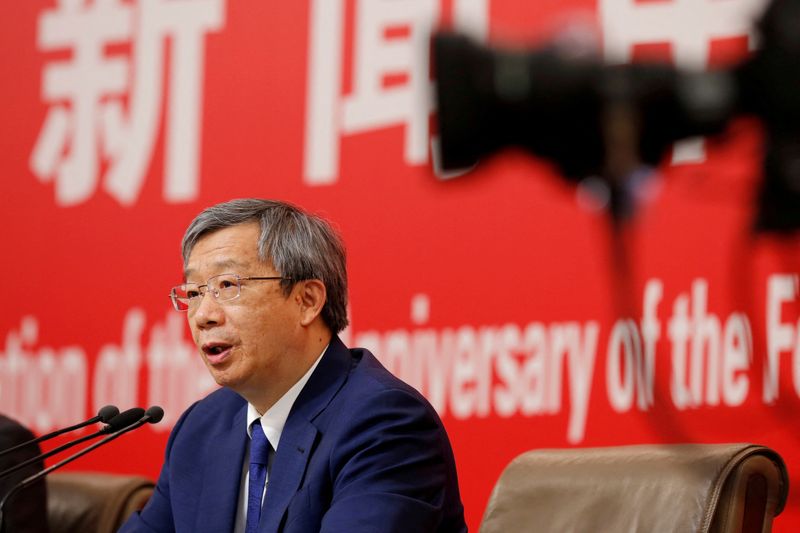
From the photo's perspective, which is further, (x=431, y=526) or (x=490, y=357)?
(x=490, y=357)

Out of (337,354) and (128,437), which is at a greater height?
(337,354)

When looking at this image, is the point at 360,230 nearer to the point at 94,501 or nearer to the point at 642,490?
the point at 94,501

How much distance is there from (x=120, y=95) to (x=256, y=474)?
5.35 ft

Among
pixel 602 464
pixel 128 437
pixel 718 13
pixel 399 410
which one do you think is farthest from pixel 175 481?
pixel 718 13

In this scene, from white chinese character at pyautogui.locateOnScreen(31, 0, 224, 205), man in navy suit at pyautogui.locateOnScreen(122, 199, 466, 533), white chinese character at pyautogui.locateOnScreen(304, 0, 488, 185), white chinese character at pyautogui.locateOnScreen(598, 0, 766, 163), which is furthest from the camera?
white chinese character at pyautogui.locateOnScreen(31, 0, 224, 205)

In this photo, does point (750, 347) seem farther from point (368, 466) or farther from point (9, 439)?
point (9, 439)

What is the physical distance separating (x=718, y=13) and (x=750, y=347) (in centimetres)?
174

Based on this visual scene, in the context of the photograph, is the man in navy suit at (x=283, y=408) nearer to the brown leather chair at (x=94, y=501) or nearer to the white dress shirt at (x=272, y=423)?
the white dress shirt at (x=272, y=423)

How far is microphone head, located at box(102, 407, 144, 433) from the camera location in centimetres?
221

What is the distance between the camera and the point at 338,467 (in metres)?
2.18

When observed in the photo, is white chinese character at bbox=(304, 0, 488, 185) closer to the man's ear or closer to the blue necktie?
the man's ear

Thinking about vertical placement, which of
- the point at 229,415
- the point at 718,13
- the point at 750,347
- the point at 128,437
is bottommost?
the point at 128,437

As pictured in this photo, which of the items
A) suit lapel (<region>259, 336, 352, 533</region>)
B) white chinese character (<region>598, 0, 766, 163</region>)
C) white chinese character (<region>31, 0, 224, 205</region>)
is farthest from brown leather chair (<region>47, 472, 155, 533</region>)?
white chinese character (<region>598, 0, 766, 163</region>)

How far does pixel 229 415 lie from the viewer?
252 centimetres
